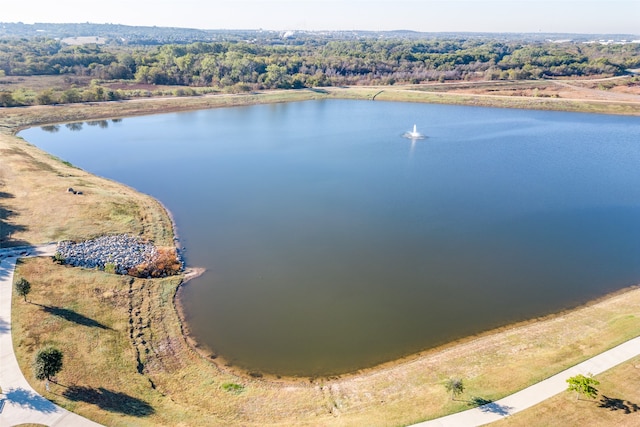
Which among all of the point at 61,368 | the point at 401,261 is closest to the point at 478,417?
the point at 401,261

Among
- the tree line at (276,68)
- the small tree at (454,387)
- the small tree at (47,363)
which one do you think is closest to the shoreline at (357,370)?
the small tree at (454,387)

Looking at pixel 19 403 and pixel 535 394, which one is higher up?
pixel 535 394

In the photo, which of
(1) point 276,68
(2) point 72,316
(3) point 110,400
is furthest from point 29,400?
(1) point 276,68

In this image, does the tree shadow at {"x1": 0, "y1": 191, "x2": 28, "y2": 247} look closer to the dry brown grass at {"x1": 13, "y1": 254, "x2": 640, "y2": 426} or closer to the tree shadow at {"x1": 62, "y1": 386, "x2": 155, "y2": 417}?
the dry brown grass at {"x1": 13, "y1": 254, "x2": 640, "y2": 426}

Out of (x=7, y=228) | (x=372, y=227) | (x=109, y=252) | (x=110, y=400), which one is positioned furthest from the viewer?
(x=372, y=227)

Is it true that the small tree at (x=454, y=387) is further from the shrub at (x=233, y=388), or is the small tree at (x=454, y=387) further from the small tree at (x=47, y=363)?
the small tree at (x=47, y=363)

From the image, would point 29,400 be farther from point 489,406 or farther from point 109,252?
point 489,406

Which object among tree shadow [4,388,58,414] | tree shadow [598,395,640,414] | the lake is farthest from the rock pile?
tree shadow [598,395,640,414]
